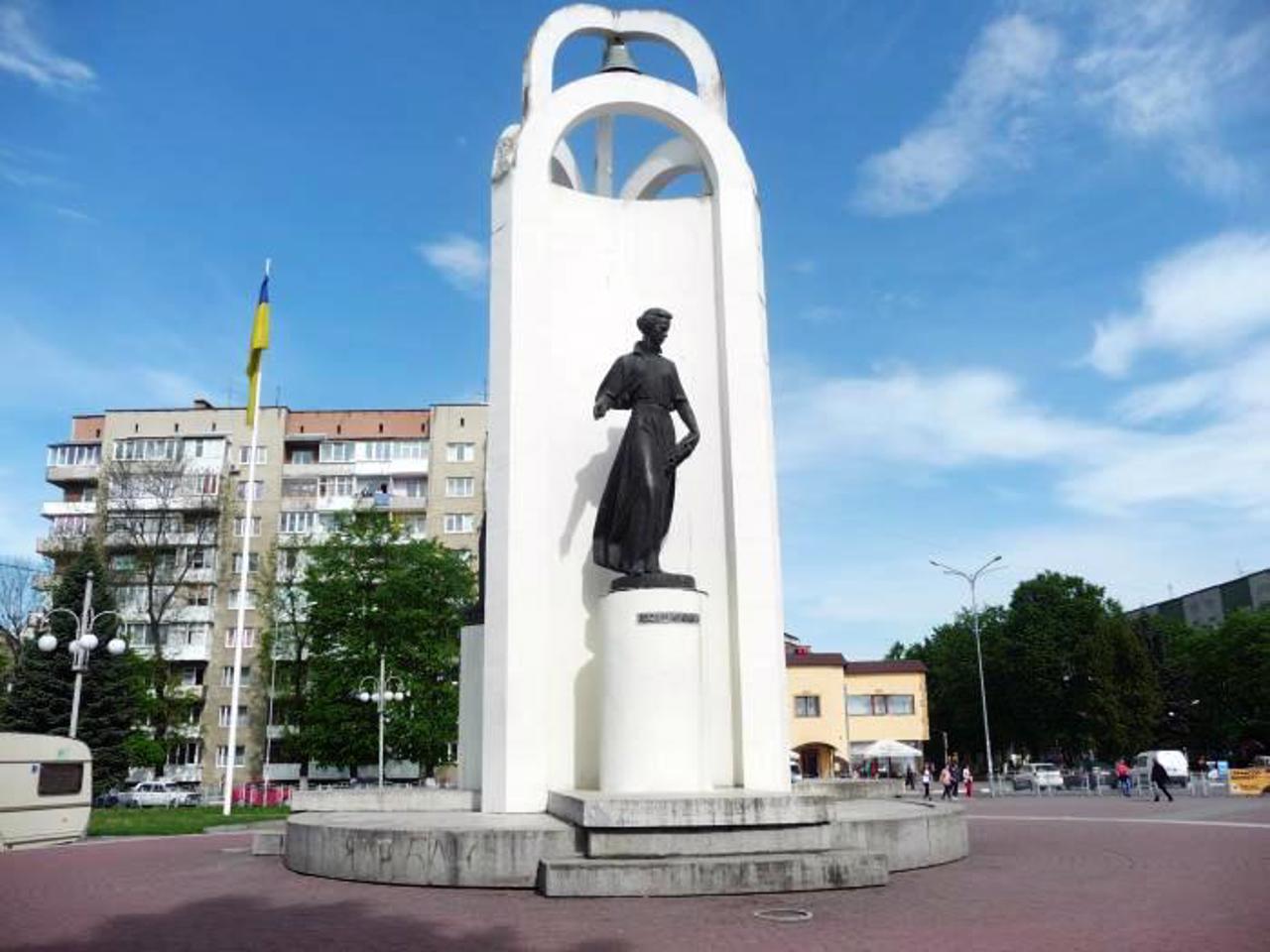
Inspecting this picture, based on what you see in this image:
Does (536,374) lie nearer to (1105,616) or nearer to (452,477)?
(452,477)

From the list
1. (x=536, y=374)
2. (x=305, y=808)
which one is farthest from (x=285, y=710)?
(x=536, y=374)

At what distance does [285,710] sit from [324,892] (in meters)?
41.1

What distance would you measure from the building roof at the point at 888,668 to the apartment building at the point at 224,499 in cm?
2117

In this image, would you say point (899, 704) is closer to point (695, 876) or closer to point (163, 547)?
point (163, 547)

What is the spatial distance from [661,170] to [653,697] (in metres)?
8.55

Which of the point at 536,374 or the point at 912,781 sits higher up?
the point at 536,374

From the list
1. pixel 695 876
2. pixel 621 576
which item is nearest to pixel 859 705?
pixel 621 576

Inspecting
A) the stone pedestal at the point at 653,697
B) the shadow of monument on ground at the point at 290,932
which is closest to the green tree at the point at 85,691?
the stone pedestal at the point at 653,697

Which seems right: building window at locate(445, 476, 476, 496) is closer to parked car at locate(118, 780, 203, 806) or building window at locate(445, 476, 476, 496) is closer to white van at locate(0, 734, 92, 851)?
parked car at locate(118, 780, 203, 806)

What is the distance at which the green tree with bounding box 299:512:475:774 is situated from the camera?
38.8 meters

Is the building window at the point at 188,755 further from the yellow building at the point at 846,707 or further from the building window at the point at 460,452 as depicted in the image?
the yellow building at the point at 846,707

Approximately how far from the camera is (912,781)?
136 ft

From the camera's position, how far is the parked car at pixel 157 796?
1608 inches

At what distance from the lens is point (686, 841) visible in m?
8.44
